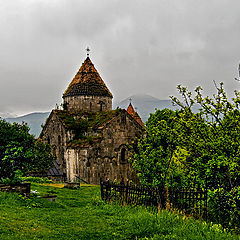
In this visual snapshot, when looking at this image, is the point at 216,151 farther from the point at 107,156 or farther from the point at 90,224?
the point at 107,156

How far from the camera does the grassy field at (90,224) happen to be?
8477mm

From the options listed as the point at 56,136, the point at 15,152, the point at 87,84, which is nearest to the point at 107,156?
the point at 56,136

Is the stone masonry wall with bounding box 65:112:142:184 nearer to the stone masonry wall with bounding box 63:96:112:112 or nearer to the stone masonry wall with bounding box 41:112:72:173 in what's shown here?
the stone masonry wall with bounding box 41:112:72:173

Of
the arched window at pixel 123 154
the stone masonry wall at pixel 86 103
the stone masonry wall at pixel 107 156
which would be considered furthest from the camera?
the stone masonry wall at pixel 86 103

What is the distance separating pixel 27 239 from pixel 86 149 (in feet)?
60.6

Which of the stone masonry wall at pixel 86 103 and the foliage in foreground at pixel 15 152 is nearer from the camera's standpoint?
the foliage in foreground at pixel 15 152

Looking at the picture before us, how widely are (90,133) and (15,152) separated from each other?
47.4 feet

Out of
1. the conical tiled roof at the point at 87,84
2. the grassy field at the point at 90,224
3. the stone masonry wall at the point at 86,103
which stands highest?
the conical tiled roof at the point at 87,84

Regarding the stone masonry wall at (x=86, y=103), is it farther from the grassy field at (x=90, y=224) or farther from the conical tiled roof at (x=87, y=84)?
the grassy field at (x=90, y=224)

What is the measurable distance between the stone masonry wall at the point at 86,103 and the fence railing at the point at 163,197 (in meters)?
16.3

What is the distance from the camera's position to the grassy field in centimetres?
848

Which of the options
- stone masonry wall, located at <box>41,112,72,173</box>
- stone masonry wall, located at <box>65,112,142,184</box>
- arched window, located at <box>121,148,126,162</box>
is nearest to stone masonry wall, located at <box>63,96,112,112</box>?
stone masonry wall, located at <box>41,112,72,173</box>

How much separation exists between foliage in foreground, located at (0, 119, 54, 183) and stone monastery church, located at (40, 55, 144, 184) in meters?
11.4

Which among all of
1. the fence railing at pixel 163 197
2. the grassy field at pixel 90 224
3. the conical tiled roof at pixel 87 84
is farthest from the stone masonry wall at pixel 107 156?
the grassy field at pixel 90 224
